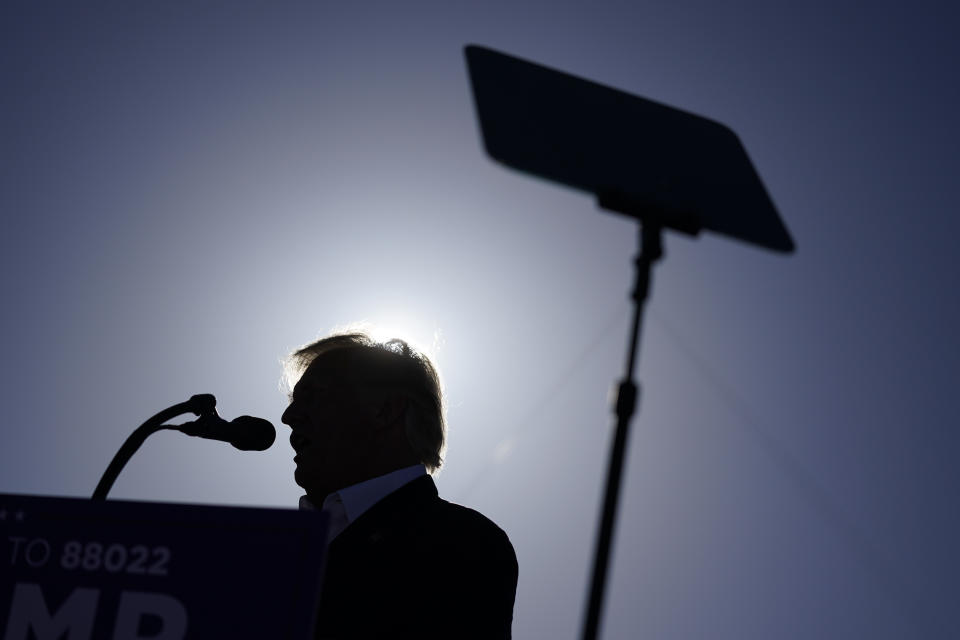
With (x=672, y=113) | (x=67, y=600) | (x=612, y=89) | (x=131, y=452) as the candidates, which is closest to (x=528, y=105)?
(x=612, y=89)

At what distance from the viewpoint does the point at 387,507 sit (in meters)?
2.61

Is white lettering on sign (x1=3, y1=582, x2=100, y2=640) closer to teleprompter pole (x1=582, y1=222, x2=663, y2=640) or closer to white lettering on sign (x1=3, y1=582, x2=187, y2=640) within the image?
white lettering on sign (x1=3, y1=582, x2=187, y2=640)

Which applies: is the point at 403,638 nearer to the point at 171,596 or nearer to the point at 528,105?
the point at 171,596

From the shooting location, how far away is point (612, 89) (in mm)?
2041

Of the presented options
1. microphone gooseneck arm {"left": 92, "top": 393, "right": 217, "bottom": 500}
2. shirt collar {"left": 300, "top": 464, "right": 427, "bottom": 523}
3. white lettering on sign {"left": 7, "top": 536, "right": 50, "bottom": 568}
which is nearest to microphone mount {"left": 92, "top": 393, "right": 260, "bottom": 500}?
microphone gooseneck arm {"left": 92, "top": 393, "right": 217, "bottom": 500}

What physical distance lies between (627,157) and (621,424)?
64cm

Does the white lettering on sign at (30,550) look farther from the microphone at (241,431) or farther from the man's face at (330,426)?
the man's face at (330,426)

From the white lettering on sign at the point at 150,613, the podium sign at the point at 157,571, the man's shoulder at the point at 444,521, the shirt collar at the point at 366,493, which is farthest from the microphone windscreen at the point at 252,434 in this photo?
the white lettering on sign at the point at 150,613

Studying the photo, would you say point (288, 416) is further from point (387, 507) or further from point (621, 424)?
point (621, 424)

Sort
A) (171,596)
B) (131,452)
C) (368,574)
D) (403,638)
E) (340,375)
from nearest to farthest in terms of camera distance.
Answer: (171,596) < (403,638) < (368,574) < (131,452) < (340,375)

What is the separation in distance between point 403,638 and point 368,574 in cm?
26

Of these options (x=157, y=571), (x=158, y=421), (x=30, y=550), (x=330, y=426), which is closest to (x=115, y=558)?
(x=157, y=571)

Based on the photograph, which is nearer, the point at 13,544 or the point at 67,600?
the point at 67,600

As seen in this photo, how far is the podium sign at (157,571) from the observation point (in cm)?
133
